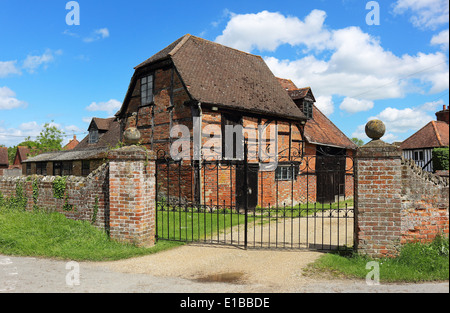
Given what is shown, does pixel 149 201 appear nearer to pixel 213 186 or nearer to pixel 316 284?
pixel 316 284

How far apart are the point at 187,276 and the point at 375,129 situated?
4320mm

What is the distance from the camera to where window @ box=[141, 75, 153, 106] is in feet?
50.5

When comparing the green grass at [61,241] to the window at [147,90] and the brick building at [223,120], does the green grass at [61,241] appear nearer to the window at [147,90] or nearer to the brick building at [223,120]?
the brick building at [223,120]

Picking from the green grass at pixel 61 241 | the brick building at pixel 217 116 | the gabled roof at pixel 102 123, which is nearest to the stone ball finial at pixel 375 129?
the green grass at pixel 61 241

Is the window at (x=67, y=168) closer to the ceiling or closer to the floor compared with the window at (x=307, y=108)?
closer to the floor

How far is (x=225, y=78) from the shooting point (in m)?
15.5

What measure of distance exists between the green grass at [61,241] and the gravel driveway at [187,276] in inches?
10.0

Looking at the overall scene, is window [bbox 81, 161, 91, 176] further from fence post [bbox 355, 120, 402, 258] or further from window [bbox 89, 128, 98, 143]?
fence post [bbox 355, 120, 402, 258]

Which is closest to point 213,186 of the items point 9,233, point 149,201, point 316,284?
point 149,201

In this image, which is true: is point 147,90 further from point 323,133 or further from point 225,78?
point 323,133

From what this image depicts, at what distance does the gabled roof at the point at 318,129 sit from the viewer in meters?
17.7

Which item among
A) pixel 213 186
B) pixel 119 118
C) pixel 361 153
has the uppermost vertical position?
pixel 119 118

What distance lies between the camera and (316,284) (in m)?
4.84
